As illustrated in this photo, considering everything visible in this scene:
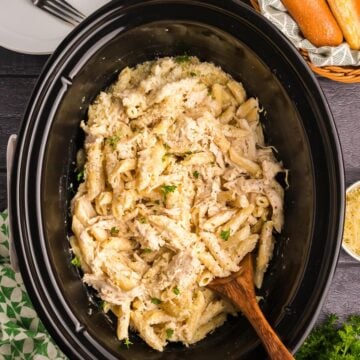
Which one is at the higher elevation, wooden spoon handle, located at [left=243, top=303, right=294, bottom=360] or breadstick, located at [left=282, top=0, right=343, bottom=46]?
breadstick, located at [left=282, top=0, right=343, bottom=46]

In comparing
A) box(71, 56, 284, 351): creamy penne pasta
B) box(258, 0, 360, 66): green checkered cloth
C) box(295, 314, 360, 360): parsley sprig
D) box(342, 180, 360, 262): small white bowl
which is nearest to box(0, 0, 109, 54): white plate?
box(71, 56, 284, 351): creamy penne pasta

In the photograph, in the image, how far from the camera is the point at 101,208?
1.71 metres

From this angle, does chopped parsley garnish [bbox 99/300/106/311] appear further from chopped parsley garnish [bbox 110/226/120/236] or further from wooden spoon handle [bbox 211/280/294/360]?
wooden spoon handle [bbox 211/280/294/360]

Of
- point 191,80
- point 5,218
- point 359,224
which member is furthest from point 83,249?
point 359,224

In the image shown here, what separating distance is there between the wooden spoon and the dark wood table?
18.8 inches

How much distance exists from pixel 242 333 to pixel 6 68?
1.08 metres

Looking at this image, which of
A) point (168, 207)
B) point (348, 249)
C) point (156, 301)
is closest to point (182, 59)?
point (168, 207)

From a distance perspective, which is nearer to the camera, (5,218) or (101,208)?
(101,208)

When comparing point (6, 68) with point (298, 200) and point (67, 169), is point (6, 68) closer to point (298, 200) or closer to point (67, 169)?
point (67, 169)

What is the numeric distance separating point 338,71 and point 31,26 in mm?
914

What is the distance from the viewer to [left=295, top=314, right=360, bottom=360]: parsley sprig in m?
1.95

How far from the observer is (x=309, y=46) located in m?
1.73

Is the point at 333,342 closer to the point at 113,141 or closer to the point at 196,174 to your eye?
the point at 196,174

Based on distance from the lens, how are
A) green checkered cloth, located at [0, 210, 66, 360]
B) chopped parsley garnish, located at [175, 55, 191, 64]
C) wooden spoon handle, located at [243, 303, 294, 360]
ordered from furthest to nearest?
green checkered cloth, located at [0, 210, 66, 360], chopped parsley garnish, located at [175, 55, 191, 64], wooden spoon handle, located at [243, 303, 294, 360]
